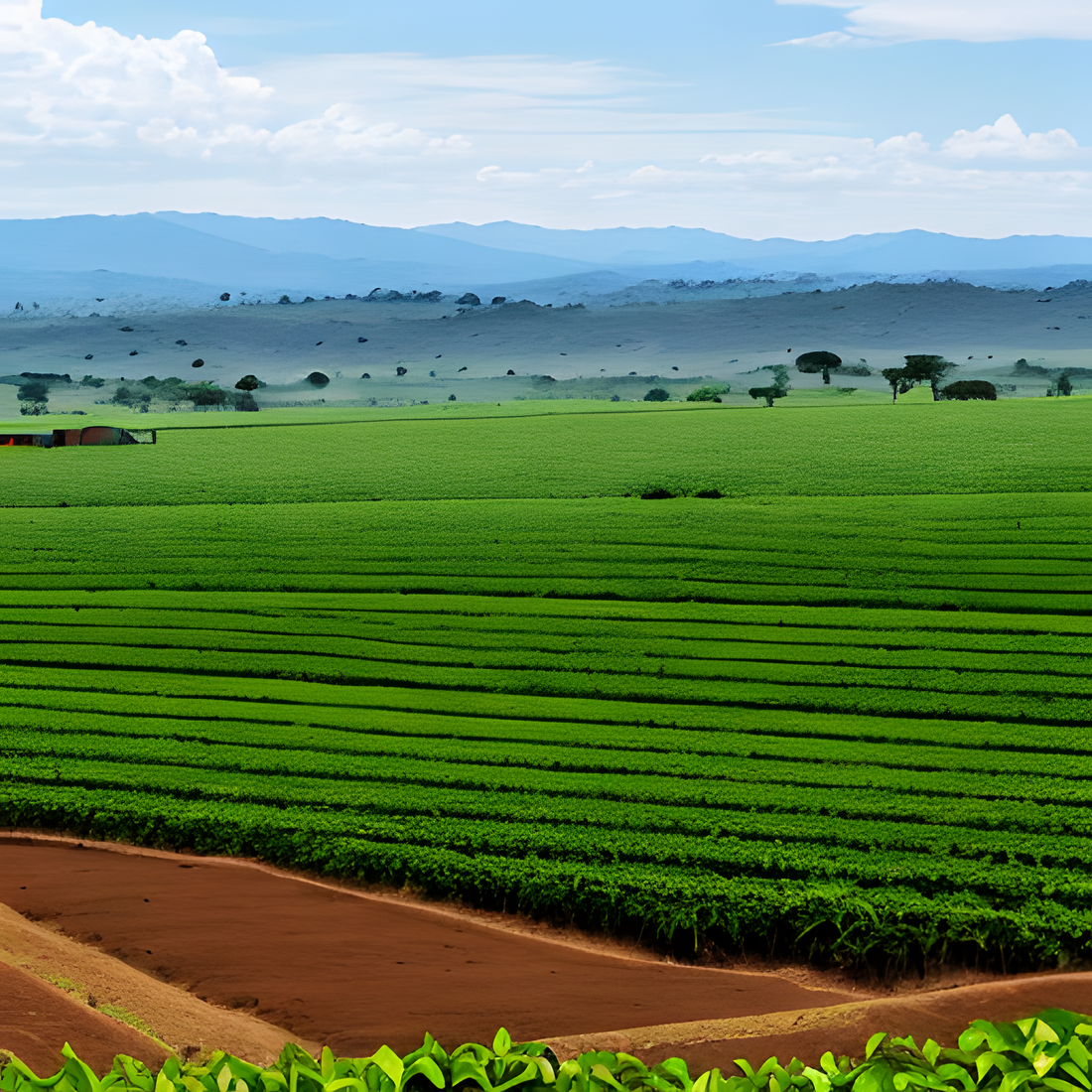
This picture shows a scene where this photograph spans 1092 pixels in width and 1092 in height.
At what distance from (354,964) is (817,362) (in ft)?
263

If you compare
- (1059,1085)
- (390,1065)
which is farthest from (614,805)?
(1059,1085)

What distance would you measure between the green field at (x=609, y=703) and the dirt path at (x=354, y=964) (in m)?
0.57

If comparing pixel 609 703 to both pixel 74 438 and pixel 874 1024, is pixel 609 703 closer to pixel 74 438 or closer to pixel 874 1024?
pixel 874 1024

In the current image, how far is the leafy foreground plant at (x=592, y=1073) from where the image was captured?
146 inches

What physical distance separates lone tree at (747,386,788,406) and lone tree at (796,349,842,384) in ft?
44.1

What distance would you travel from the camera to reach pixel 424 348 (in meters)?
115

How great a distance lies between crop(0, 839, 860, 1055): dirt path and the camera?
27.6ft

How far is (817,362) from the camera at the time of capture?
83.4 metres

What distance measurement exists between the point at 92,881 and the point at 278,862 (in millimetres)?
1836

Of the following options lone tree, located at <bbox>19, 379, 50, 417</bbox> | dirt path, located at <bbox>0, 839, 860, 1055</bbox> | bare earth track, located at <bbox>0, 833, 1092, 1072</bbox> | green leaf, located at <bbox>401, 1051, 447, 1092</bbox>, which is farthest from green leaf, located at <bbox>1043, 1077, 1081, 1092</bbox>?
lone tree, located at <bbox>19, 379, 50, 417</bbox>

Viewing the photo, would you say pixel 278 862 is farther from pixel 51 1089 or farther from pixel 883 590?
pixel 883 590

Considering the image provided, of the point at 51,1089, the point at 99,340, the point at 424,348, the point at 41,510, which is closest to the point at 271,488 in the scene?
the point at 41,510

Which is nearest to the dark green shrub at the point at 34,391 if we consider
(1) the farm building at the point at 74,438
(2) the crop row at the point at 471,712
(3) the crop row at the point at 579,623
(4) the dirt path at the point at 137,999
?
(1) the farm building at the point at 74,438

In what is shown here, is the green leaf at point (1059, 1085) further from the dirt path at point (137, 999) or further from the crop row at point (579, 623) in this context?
the crop row at point (579, 623)
